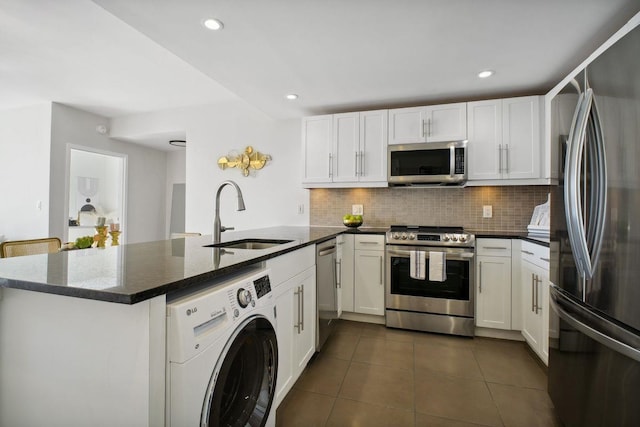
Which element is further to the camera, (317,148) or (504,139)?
(317,148)

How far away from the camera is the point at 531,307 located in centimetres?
236

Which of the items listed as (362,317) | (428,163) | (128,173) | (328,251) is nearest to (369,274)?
(362,317)

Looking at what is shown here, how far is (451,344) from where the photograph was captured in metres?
2.53

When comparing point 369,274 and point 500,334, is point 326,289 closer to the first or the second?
point 369,274

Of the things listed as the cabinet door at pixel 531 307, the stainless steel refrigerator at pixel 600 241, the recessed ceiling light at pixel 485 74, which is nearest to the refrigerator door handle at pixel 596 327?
the stainless steel refrigerator at pixel 600 241

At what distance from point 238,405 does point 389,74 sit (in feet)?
8.31

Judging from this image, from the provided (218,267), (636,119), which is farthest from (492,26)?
(218,267)

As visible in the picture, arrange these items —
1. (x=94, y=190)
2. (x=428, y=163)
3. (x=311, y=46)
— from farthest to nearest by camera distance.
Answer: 1. (x=94, y=190)
2. (x=428, y=163)
3. (x=311, y=46)

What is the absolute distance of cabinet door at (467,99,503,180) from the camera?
111 inches

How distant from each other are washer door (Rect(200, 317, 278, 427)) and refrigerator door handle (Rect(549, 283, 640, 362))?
4.26 feet

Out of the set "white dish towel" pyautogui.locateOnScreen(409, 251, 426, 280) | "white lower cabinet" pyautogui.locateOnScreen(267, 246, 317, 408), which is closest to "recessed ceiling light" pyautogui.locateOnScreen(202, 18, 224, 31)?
"white lower cabinet" pyautogui.locateOnScreen(267, 246, 317, 408)

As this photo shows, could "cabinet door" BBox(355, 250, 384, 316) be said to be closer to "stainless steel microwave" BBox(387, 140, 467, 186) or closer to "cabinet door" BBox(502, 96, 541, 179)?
"stainless steel microwave" BBox(387, 140, 467, 186)

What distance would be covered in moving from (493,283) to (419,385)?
4.07 feet

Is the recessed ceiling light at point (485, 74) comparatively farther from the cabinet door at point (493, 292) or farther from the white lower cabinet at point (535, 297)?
the cabinet door at point (493, 292)
